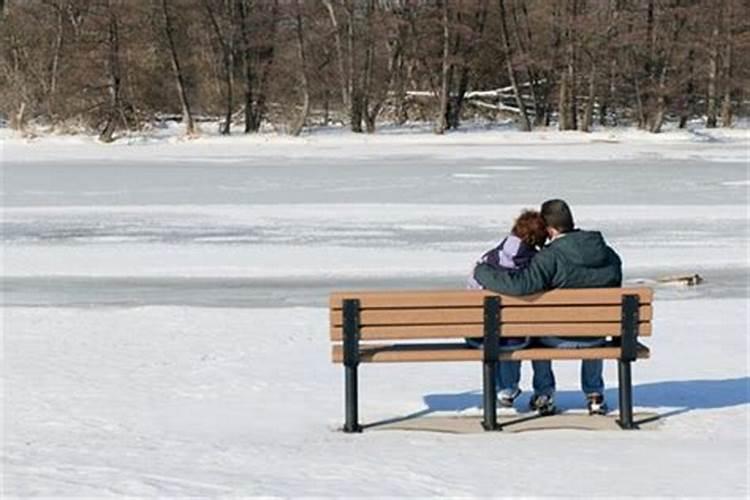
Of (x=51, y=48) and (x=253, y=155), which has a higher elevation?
(x=51, y=48)

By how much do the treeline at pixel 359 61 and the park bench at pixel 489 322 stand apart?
140ft

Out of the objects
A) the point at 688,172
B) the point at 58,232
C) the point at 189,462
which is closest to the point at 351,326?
the point at 189,462

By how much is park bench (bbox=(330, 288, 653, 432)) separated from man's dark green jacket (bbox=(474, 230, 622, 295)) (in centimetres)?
7

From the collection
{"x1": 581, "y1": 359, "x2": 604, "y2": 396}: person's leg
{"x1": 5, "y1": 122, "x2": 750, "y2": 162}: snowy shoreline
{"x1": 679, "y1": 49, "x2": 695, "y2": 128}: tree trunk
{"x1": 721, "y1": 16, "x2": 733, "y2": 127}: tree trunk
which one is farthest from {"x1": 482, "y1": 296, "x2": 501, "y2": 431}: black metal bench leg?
{"x1": 679, "y1": 49, "x2": 695, "y2": 128}: tree trunk

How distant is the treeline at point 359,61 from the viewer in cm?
5084

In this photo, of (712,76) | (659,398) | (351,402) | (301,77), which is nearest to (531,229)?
(351,402)

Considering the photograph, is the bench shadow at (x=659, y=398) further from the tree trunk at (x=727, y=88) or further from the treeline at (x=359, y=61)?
the tree trunk at (x=727, y=88)

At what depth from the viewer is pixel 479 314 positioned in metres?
7.22

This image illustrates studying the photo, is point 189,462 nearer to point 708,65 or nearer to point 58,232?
point 58,232

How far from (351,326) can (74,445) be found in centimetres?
156

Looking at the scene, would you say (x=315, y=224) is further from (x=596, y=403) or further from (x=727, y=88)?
(x=727, y=88)

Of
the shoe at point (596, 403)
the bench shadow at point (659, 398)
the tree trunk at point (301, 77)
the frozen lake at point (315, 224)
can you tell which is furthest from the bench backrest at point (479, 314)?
the tree trunk at point (301, 77)

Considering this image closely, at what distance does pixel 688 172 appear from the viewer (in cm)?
3048

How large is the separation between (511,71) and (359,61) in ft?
19.5
